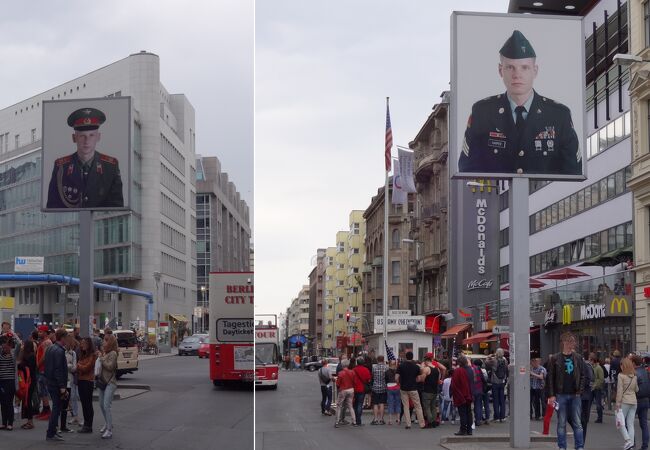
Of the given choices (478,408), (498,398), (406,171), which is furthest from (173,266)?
(406,171)

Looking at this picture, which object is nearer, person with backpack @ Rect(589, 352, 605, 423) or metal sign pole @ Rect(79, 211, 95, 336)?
metal sign pole @ Rect(79, 211, 95, 336)

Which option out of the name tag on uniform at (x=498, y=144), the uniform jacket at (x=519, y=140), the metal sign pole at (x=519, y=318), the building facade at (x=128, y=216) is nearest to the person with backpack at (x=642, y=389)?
the metal sign pole at (x=519, y=318)

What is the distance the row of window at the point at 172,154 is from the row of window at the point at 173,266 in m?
0.74

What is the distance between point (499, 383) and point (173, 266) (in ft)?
55.1

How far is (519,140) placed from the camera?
18.6 meters

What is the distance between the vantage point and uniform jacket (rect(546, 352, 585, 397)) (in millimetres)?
15812

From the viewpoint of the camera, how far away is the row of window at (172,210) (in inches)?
339

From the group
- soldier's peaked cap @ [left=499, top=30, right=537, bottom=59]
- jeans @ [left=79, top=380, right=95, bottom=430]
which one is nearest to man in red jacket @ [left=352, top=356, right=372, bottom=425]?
soldier's peaked cap @ [left=499, top=30, right=537, bottom=59]

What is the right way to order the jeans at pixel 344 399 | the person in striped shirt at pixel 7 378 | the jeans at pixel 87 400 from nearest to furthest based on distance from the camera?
the jeans at pixel 87 400, the person in striped shirt at pixel 7 378, the jeans at pixel 344 399

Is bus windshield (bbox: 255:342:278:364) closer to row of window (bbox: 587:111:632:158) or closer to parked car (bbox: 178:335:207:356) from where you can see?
parked car (bbox: 178:335:207:356)

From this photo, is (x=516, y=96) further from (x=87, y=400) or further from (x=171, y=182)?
(x=171, y=182)

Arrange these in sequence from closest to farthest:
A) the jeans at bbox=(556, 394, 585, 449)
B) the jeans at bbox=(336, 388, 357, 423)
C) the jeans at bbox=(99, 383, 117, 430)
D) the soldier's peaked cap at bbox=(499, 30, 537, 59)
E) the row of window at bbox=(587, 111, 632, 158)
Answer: the jeans at bbox=(99, 383, 117, 430), the jeans at bbox=(556, 394, 585, 449), the soldier's peaked cap at bbox=(499, 30, 537, 59), the jeans at bbox=(336, 388, 357, 423), the row of window at bbox=(587, 111, 632, 158)

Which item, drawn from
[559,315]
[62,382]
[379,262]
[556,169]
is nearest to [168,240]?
[62,382]

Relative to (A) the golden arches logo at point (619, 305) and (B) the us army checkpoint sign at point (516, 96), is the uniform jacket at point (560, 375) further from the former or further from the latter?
(A) the golden arches logo at point (619, 305)
